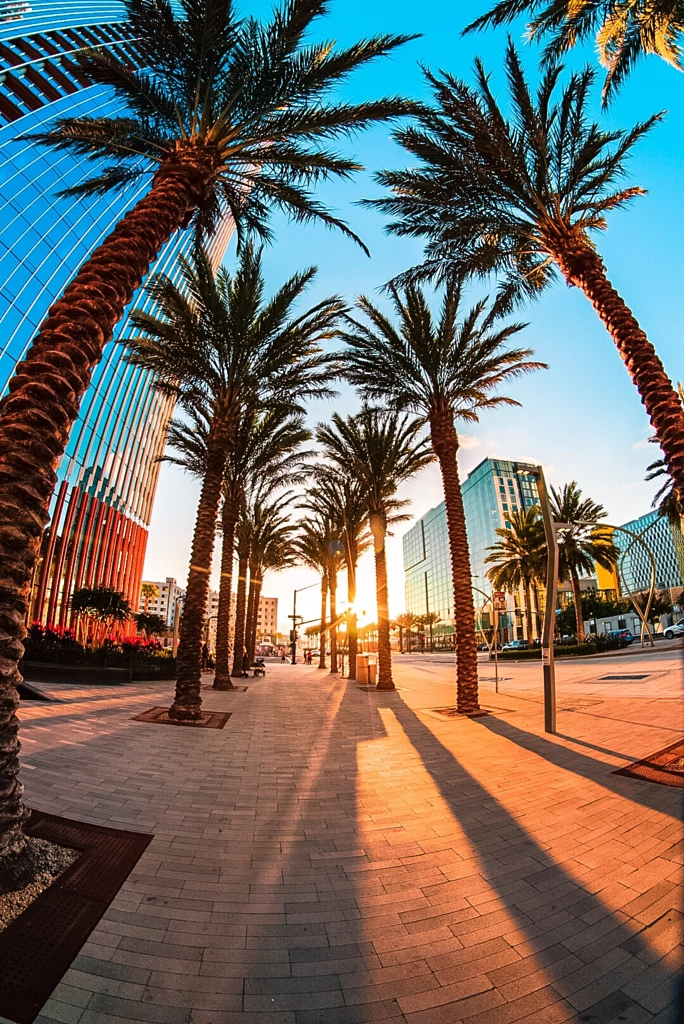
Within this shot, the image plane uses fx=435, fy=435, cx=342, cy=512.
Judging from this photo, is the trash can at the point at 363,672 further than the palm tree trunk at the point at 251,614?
No

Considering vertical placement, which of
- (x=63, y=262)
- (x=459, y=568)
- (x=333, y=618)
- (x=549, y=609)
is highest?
(x=63, y=262)

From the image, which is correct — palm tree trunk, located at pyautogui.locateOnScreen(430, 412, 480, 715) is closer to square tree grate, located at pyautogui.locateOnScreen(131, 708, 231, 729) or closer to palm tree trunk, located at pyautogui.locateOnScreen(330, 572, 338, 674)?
square tree grate, located at pyautogui.locateOnScreen(131, 708, 231, 729)

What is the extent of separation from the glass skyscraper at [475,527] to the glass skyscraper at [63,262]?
106 feet

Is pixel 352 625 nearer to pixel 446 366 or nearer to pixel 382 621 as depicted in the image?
pixel 382 621

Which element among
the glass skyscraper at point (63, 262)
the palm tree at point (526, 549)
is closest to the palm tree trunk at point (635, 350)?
the glass skyscraper at point (63, 262)

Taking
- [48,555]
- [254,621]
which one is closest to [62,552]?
[48,555]

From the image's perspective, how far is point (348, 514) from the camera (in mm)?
20406

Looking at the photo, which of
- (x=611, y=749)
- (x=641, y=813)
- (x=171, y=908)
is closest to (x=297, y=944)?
(x=171, y=908)

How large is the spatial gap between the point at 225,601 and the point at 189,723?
7241 mm

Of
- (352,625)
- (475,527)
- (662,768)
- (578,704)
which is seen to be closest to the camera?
(662,768)

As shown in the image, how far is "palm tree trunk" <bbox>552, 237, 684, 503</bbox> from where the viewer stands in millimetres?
6199

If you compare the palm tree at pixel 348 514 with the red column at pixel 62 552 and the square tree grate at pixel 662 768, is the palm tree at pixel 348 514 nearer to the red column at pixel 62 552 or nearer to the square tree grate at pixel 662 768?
the square tree grate at pixel 662 768

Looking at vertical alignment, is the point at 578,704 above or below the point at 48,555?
below

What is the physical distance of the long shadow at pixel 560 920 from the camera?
2035mm
